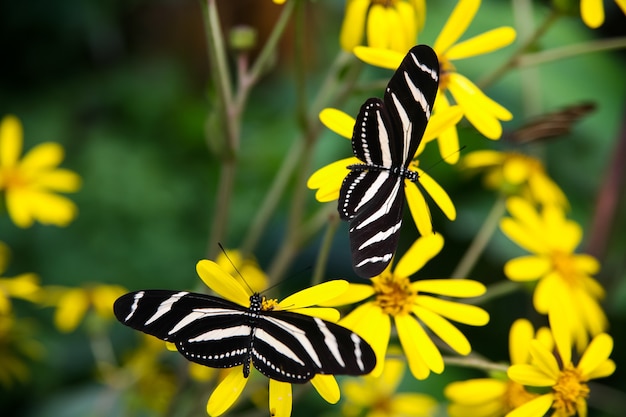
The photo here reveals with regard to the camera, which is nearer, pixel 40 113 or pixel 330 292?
pixel 330 292

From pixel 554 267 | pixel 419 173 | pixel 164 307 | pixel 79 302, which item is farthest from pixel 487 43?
pixel 79 302

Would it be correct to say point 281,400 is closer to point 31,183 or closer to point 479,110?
point 479,110

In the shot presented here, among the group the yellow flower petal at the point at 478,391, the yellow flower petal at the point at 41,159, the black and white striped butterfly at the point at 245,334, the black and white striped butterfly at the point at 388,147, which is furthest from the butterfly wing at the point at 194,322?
the yellow flower petal at the point at 41,159

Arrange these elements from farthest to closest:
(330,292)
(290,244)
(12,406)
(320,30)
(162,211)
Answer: (320,30) < (162,211) < (12,406) < (290,244) < (330,292)

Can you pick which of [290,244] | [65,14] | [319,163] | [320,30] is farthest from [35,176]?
[320,30]

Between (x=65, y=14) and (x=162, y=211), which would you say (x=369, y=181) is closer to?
(x=162, y=211)

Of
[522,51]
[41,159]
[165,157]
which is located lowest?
[522,51]

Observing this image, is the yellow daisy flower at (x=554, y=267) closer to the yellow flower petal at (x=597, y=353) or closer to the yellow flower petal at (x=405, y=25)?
the yellow flower petal at (x=597, y=353)
